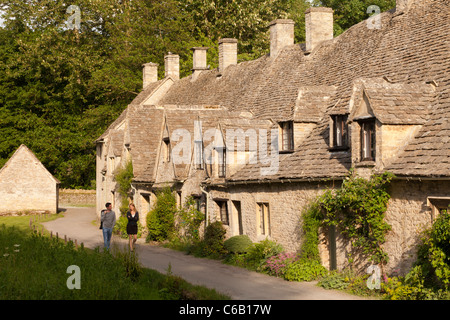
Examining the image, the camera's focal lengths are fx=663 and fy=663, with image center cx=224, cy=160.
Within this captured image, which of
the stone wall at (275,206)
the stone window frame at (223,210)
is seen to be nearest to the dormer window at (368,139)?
the stone wall at (275,206)

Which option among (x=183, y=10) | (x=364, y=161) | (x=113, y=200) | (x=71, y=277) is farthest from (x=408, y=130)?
(x=183, y=10)

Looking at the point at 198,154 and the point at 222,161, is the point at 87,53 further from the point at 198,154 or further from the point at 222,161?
the point at 222,161

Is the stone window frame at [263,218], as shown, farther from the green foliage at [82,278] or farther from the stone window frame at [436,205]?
the stone window frame at [436,205]

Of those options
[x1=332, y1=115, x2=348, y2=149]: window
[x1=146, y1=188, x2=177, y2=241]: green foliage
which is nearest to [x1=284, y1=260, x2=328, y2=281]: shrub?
[x1=332, y1=115, x2=348, y2=149]: window

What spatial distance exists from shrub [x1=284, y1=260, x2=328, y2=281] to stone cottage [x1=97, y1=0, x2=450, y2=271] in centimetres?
47

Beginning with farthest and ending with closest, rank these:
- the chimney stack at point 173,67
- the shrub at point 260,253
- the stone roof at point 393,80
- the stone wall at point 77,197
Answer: the stone wall at point 77,197
the chimney stack at point 173,67
the shrub at point 260,253
the stone roof at point 393,80

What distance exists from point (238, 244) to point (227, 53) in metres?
16.8

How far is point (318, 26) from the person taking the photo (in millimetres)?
28172

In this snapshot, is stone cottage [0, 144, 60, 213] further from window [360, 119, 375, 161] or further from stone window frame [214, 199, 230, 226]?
window [360, 119, 375, 161]

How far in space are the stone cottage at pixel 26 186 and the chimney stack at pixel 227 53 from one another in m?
20.3

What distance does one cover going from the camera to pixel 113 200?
40.8m

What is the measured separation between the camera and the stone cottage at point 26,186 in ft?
164

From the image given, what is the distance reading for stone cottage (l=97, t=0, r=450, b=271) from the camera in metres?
15.8
